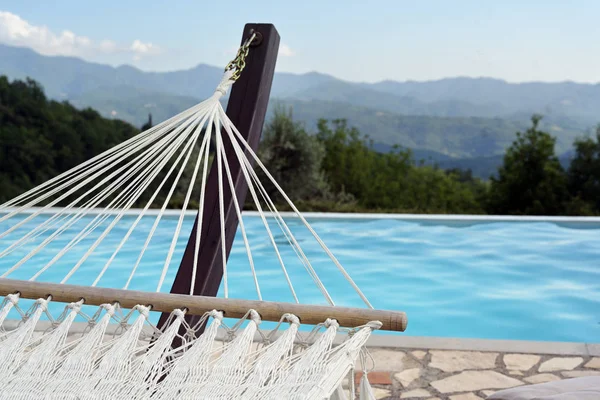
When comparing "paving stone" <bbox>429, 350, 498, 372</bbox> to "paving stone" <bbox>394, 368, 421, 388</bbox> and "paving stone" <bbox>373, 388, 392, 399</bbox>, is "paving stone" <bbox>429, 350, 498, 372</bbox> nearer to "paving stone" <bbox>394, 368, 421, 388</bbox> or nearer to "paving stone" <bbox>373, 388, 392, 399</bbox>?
"paving stone" <bbox>394, 368, 421, 388</bbox>

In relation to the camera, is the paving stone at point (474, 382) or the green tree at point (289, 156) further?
the green tree at point (289, 156)

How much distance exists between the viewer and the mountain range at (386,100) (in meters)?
17.0

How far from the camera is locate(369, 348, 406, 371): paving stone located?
2.11 metres

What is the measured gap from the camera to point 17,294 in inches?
46.5

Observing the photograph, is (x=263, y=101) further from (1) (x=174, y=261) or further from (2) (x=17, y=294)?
(1) (x=174, y=261)

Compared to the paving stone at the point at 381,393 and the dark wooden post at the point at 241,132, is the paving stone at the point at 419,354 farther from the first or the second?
the dark wooden post at the point at 241,132

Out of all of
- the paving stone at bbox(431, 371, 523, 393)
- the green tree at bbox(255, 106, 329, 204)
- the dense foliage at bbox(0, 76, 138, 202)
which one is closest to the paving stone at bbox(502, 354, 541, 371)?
the paving stone at bbox(431, 371, 523, 393)

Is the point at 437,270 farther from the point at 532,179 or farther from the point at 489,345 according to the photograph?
the point at 532,179

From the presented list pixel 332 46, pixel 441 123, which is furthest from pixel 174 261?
pixel 332 46

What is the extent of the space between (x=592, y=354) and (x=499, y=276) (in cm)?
236

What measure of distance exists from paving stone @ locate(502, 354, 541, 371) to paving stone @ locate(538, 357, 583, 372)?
0.13ft

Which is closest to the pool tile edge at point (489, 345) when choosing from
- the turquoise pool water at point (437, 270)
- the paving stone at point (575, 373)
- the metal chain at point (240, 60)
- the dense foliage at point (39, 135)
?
the paving stone at point (575, 373)

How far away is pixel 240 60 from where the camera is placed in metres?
1.65

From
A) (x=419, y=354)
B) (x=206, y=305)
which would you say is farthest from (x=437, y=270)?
(x=206, y=305)
